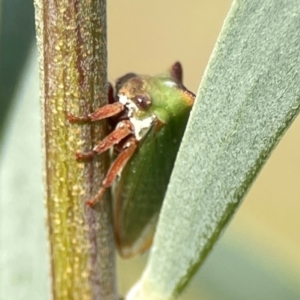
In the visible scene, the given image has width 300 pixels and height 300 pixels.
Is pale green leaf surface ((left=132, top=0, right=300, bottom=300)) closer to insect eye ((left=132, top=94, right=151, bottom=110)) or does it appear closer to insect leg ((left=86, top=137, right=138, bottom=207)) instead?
insect leg ((left=86, top=137, right=138, bottom=207))

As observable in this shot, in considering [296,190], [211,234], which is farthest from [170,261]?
[296,190]

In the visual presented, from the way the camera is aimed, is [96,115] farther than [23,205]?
No

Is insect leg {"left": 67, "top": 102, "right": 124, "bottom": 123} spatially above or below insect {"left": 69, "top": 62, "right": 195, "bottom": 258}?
above

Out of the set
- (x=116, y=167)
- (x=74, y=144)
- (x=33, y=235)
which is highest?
(x=74, y=144)

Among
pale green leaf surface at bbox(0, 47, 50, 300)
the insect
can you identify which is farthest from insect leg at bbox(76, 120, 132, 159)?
pale green leaf surface at bbox(0, 47, 50, 300)

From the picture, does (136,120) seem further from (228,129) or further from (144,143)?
(228,129)

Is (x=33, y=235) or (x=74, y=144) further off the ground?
(x=74, y=144)

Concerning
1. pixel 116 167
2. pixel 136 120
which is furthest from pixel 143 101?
pixel 116 167
